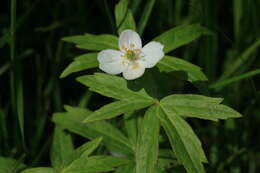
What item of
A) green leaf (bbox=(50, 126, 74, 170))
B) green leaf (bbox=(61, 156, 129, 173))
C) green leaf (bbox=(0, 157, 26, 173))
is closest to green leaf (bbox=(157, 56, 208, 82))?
green leaf (bbox=(61, 156, 129, 173))

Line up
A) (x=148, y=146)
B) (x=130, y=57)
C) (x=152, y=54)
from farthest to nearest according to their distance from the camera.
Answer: (x=130, y=57), (x=152, y=54), (x=148, y=146)

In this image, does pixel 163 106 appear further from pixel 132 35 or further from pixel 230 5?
pixel 230 5

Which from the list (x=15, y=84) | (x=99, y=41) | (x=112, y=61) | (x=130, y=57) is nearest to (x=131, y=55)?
(x=130, y=57)

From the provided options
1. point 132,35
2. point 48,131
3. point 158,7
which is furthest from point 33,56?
point 132,35

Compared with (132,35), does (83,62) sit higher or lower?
lower

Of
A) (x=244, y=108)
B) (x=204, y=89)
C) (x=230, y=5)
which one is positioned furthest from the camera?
(x=230, y=5)

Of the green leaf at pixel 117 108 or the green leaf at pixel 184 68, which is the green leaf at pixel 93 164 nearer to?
the green leaf at pixel 117 108

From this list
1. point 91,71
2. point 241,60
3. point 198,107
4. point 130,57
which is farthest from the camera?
point 91,71

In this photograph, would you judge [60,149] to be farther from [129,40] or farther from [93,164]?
[129,40]
